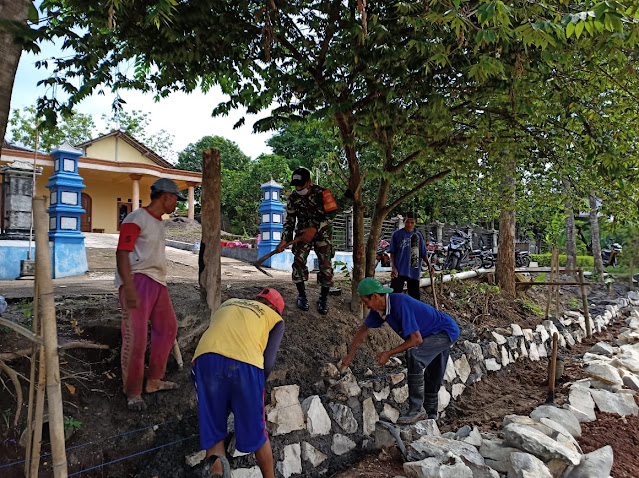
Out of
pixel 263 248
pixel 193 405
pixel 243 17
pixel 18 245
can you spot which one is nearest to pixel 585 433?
pixel 193 405

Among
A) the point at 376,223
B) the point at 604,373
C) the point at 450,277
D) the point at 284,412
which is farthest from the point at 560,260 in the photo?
the point at 284,412

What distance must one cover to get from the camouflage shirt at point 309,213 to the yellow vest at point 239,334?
2279mm

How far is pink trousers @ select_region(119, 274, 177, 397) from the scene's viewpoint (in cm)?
301

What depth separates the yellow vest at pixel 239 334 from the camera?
2.60 metres

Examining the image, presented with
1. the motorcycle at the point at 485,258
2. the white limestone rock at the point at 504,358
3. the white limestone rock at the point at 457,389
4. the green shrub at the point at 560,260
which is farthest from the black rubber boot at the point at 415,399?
the green shrub at the point at 560,260

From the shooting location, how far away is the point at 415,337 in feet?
12.1

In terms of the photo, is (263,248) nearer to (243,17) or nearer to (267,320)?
(243,17)

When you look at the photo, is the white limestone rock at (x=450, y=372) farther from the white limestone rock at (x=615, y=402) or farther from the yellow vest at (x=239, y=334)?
the yellow vest at (x=239, y=334)

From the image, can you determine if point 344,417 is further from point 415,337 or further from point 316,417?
point 415,337

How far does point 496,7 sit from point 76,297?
4.89m

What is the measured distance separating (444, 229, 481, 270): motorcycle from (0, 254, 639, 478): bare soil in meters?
7.69

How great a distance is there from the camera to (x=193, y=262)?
39.8 feet

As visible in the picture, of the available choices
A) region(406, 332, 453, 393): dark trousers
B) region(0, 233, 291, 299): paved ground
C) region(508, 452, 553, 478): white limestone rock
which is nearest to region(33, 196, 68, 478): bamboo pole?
region(406, 332, 453, 393): dark trousers

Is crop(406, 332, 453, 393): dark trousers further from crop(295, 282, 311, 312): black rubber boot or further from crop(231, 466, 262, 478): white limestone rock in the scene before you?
crop(231, 466, 262, 478): white limestone rock
